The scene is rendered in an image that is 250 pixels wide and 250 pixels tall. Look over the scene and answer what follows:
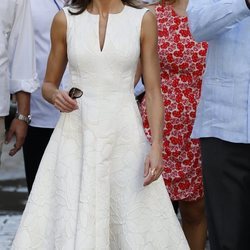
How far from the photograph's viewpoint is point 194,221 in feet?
20.2

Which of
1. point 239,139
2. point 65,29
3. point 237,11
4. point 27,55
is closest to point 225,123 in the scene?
point 239,139

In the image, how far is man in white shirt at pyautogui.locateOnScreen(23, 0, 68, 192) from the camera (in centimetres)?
597

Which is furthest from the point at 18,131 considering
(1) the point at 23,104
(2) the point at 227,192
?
(2) the point at 227,192

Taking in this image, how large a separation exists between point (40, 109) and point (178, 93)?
85cm

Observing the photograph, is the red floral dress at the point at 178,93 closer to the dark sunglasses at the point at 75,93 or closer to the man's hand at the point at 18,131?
the man's hand at the point at 18,131

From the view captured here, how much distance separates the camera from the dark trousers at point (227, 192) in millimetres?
4762

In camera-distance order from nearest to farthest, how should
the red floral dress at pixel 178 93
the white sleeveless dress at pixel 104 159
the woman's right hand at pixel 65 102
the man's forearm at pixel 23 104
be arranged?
the woman's right hand at pixel 65 102, the white sleeveless dress at pixel 104 159, the man's forearm at pixel 23 104, the red floral dress at pixel 178 93

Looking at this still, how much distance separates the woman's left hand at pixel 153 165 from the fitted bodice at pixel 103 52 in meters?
0.32

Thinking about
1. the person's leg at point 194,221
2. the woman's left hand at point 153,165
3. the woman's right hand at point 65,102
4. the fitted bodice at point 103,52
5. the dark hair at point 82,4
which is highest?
the dark hair at point 82,4

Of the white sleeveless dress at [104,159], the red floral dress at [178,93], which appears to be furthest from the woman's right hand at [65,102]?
the red floral dress at [178,93]

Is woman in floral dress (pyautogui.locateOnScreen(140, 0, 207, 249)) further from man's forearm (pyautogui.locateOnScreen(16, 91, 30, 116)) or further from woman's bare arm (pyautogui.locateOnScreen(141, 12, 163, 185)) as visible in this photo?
woman's bare arm (pyautogui.locateOnScreen(141, 12, 163, 185))

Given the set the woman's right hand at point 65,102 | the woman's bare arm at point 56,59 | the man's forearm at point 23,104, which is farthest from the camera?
the man's forearm at point 23,104

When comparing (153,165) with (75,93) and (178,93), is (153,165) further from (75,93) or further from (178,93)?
(178,93)

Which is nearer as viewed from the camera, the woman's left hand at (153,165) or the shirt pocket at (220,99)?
the woman's left hand at (153,165)
